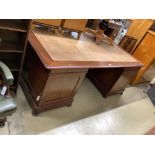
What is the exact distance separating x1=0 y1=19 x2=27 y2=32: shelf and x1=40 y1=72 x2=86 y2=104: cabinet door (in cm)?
57

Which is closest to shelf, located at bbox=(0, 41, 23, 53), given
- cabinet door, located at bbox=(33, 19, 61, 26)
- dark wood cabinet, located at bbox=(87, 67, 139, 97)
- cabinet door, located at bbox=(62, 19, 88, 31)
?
cabinet door, located at bbox=(33, 19, 61, 26)

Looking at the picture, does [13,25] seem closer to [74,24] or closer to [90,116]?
[74,24]

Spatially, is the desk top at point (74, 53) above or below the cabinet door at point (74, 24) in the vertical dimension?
below

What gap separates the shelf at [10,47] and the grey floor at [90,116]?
660 mm

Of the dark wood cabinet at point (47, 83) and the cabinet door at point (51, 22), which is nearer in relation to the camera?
the dark wood cabinet at point (47, 83)

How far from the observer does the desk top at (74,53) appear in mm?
1878

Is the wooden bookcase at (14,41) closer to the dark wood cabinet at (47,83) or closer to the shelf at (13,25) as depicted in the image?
the shelf at (13,25)

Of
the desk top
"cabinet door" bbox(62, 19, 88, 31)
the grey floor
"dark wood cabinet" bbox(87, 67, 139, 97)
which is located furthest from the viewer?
"dark wood cabinet" bbox(87, 67, 139, 97)

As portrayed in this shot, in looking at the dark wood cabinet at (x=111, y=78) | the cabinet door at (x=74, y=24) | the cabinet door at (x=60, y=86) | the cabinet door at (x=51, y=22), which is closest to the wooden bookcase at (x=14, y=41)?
the cabinet door at (x=51, y=22)

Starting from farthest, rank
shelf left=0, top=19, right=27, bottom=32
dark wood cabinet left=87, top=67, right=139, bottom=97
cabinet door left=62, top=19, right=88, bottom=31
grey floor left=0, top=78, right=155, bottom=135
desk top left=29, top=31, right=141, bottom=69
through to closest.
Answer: dark wood cabinet left=87, top=67, right=139, bottom=97 < cabinet door left=62, top=19, right=88, bottom=31 < grey floor left=0, top=78, right=155, bottom=135 < desk top left=29, top=31, right=141, bottom=69 < shelf left=0, top=19, right=27, bottom=32

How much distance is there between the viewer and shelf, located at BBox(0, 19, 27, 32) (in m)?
1.77

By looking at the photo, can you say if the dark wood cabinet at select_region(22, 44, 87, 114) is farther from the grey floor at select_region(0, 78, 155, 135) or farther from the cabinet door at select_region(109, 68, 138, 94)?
the cabinet door at select_region(109, 68, 138, 94)

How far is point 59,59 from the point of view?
188cm

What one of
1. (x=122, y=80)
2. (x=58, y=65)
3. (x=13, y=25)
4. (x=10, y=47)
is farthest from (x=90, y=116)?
(x=13, y=25)
